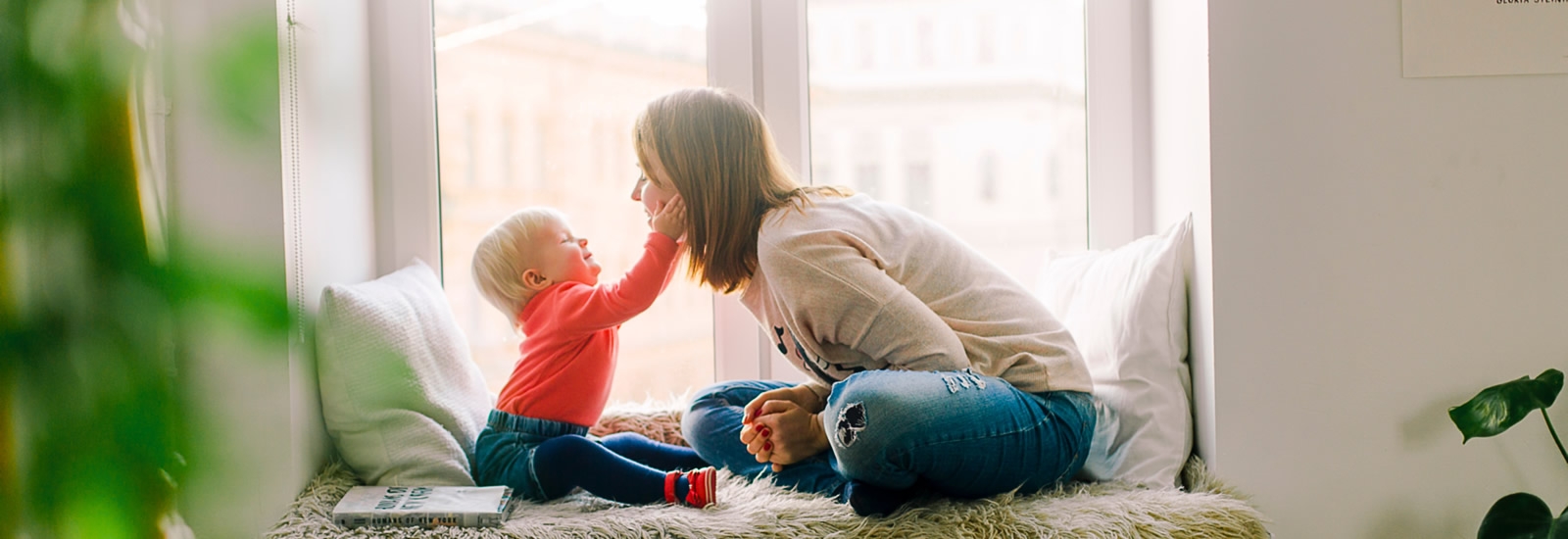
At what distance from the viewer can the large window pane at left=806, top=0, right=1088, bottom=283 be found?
70.3 inches

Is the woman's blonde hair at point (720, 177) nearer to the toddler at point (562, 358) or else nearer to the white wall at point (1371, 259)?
the toddler at point (562, 358)

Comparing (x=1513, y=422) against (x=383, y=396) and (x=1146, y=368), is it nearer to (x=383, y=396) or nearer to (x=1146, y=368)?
(x=1146, y=368)

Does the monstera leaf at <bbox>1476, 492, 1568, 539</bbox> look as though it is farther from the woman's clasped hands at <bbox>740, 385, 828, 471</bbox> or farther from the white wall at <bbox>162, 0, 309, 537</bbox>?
the white wall at <bbox>162, 0, 309, 537</bbox>

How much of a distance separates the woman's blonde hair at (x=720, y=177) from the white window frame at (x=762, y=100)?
1.20 feet

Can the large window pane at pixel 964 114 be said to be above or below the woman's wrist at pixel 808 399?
above

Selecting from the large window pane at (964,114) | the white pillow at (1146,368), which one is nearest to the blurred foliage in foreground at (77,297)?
the large window pane at (964,114)

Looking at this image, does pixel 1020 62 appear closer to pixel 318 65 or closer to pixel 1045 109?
pixel 1045 109

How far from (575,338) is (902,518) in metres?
0.61

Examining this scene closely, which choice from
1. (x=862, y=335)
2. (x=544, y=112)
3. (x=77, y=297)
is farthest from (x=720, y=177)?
(x=77, y=297)

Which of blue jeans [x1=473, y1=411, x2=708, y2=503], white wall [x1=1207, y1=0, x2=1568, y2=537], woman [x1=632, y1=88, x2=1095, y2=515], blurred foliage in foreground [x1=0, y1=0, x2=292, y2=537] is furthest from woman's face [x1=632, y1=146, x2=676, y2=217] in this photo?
white wall [x1=1207, y1=0, x2=1568, y2=537]

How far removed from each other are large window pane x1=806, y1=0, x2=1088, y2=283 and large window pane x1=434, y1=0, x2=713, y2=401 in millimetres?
267

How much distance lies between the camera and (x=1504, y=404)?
4.16 ft

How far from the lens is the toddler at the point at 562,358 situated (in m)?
1.40

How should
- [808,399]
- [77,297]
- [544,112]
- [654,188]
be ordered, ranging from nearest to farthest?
[77,297], [808,399], [654,188], [544,112]
